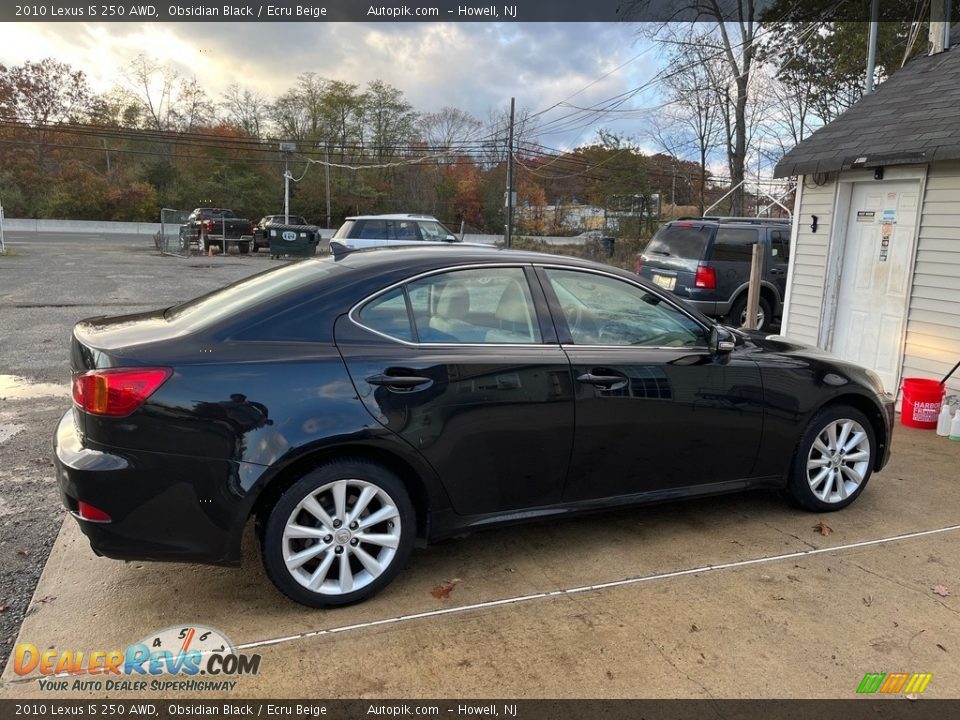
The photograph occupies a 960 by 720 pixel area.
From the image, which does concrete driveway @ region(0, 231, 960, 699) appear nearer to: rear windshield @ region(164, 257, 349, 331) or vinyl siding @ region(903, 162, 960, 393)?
rear windshield @ region(164, 257, 349, 331)

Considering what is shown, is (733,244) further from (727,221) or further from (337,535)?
(337,535)

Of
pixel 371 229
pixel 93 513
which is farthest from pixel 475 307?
pixel 371 229

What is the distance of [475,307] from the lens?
336cm

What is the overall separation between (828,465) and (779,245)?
7772 mm

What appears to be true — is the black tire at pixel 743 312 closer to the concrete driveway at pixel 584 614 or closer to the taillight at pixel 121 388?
the concrete driveway at pixel 584 614

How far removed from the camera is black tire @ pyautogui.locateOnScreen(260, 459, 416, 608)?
9.29 feet

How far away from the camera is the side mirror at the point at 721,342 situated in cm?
370

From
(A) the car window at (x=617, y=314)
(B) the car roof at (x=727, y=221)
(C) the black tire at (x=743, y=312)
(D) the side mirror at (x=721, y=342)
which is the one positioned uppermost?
(B) the car roof at (x=727, y=221)

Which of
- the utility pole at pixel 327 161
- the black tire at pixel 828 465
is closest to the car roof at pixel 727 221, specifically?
the black tire at pixel 828 465

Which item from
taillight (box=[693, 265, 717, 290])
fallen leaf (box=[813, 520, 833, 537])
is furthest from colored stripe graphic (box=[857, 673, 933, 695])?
taillight (box=[693, 265, 717, 290])

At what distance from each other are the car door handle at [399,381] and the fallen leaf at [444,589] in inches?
39.0

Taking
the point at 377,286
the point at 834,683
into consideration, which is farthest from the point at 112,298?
the point at 834,683

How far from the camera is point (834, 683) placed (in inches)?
103
